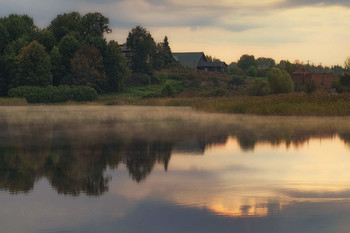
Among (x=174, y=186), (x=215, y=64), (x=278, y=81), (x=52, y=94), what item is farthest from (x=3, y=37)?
(x=174, y=186)

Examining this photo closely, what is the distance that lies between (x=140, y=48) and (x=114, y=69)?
18.4 m

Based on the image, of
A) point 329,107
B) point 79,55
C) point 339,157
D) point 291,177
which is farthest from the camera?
point 79,55

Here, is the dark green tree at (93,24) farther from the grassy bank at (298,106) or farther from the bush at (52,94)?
the grassy bank at (298,106)

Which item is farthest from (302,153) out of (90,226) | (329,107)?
(329,107)

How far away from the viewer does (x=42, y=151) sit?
1872 centimetres

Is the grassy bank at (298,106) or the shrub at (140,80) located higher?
the shrub at (140,80)

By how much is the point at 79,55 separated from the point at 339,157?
81.6m

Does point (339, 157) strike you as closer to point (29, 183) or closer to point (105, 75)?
point (29, 183)

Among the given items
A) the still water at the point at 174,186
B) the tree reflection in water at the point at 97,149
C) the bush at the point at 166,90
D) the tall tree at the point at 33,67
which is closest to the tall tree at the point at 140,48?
the bush at the point at 166,90

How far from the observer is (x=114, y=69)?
99062 millimetres

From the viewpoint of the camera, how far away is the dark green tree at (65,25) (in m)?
109

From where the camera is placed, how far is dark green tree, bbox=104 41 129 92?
99000 mm

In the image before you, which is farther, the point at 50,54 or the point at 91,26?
the point at 91,26

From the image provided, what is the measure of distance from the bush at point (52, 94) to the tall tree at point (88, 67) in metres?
5.62
